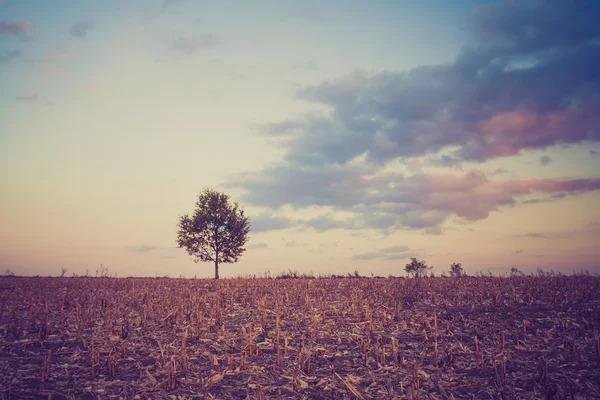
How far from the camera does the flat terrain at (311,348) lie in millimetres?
8438

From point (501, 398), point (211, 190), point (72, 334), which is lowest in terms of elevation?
point (501, 398)

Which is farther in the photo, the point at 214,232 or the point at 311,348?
the point at 214,232

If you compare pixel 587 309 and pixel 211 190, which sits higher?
pixel 211 190

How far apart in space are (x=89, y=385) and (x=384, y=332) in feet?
26.5

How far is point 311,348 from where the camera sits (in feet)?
35.1

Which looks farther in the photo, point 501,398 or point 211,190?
point 211,190

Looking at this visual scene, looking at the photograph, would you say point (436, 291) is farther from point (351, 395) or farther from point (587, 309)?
point (351, 395)

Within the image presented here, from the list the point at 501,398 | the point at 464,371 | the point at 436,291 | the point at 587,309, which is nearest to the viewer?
the point at 501,398

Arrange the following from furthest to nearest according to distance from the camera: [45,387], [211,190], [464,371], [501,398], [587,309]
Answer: [211,190]
[587,309]
[464,371]
[45,387]
[501,398]

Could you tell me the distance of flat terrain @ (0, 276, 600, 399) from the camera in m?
8.44

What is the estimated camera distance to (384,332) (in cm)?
1236

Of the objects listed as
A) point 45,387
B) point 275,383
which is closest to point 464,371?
point 275,383

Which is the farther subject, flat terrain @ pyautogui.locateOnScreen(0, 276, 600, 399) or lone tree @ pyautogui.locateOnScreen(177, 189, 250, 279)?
lone tree @ pyautogui.locateOnScreen(177, 189, 250, 279)

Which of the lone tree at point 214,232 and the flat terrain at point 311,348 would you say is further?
the lone tree at point 214,232
